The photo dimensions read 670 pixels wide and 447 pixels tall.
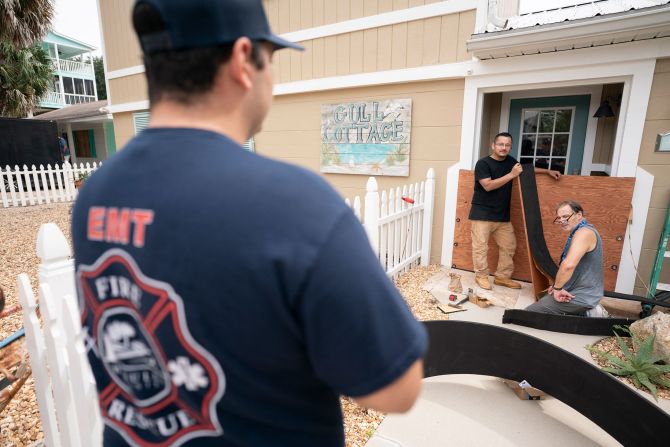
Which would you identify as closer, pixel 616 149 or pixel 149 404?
pixel 149 404

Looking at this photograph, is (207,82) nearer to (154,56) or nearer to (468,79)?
(154,56)

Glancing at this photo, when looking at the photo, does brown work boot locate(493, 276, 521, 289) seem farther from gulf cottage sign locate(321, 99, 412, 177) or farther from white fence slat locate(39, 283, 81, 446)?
white fence slat locate(39, 283, 81, 446)

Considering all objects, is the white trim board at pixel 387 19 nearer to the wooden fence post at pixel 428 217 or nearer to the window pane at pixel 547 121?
the wooden fence post at pixel 428 217

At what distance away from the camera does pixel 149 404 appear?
77 cm

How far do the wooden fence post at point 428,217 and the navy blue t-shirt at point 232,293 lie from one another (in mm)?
4758

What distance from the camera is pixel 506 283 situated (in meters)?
4.79

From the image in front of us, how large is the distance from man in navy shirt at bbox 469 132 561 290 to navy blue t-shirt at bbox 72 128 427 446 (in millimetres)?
4276

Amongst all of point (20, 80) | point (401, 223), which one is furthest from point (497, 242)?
point (20, 80)

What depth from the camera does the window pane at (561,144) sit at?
5637mm

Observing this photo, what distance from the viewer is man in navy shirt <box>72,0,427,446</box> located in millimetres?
566

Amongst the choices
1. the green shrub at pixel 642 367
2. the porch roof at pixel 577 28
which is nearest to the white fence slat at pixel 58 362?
the green shrub at pixel 642 367

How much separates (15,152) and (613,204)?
16.5m

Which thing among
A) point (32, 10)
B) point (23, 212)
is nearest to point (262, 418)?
point (23, 212)

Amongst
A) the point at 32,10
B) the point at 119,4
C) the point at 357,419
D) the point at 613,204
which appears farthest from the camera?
the point at 32,10
